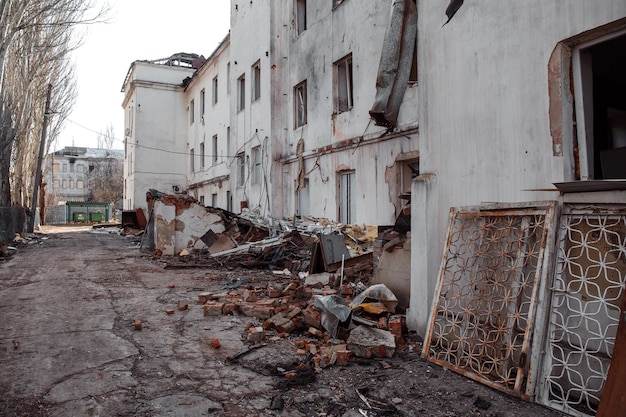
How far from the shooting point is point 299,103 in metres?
14.6

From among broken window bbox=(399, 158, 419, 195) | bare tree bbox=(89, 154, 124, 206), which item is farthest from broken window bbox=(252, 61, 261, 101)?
bare tree bbox=(89, 154, 124, 206)

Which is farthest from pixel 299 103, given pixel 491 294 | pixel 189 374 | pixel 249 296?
pixel 189 374

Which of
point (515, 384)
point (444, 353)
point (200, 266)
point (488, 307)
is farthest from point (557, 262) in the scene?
point (200, 266)

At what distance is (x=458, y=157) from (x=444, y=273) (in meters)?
1.16

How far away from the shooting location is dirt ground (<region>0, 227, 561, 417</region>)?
3104mm

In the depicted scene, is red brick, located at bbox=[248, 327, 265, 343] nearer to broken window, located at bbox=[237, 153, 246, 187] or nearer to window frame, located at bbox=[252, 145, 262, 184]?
window frame, located at bbox=[252, 145, 262, 184]

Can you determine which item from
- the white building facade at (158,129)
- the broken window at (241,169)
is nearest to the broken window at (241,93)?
the broken window at (241,169)

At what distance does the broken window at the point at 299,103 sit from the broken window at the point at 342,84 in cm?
198

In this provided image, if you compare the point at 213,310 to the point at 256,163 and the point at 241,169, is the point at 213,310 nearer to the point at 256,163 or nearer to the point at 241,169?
the point at 256,163

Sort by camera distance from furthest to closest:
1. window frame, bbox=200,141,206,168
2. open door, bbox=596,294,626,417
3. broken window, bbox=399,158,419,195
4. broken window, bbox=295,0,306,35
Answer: window frame, bbox=200,141,206,168 < broken window, bbox=295,0,306,35 < broken window, bbox=399,158,419,195 < open door, bbox=596,294,626,417

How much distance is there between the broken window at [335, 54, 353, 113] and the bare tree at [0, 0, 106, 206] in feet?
32.9

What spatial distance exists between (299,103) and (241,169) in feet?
16.5

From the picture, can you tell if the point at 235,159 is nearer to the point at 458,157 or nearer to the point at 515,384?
the point at 458,157

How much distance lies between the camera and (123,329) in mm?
5055
